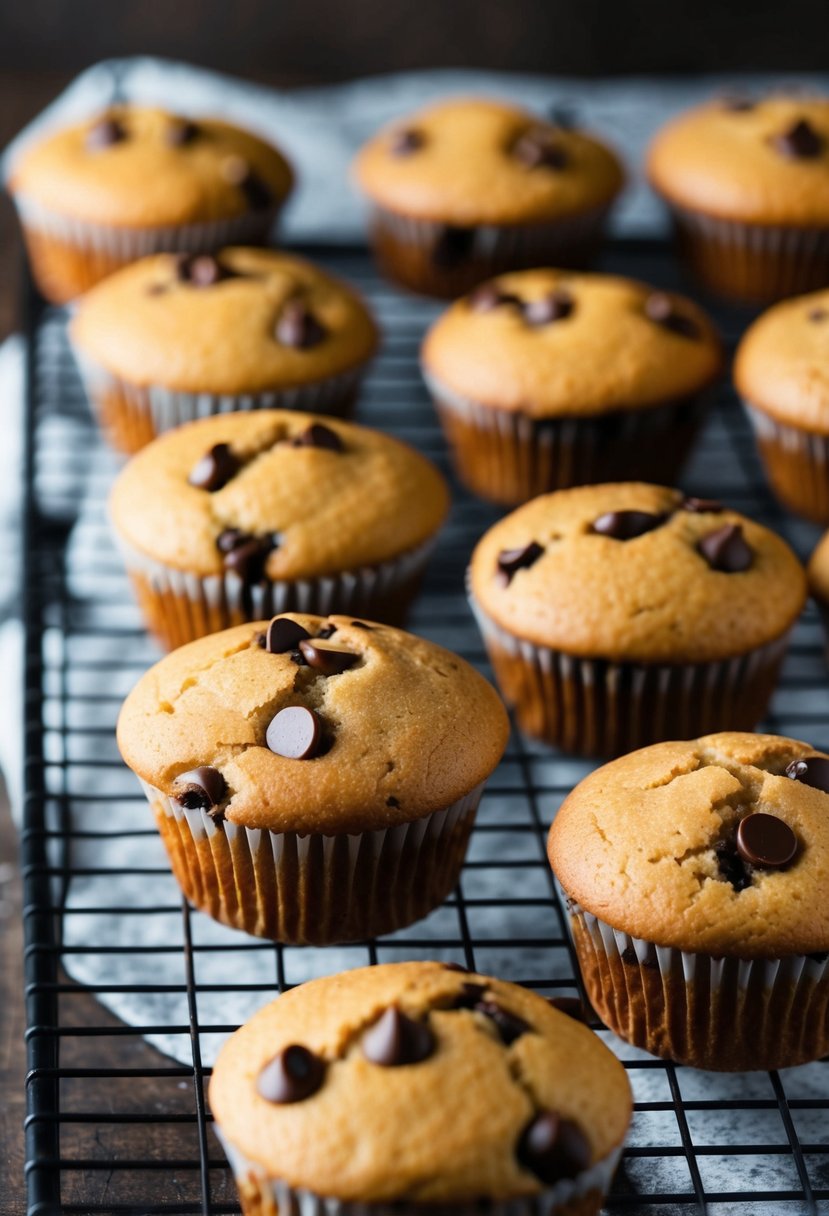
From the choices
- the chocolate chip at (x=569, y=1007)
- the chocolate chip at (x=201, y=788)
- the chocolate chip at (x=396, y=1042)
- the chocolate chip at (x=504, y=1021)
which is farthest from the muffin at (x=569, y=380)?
the chocolate chip at (x=396, y=1042)

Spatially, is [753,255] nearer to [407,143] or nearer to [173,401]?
[407,143]

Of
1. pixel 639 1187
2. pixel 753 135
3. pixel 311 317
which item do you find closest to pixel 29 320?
pixel 311 317

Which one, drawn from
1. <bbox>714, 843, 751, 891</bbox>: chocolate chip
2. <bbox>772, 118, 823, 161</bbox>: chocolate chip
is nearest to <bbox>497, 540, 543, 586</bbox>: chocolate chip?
<bbox>714, 843, 751, 891</bbox>: chocolate chip

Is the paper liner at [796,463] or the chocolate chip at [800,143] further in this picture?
the chocolate chip at [800,143]

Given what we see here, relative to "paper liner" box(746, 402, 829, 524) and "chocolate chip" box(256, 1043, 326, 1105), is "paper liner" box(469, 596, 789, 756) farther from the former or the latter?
"chocolate chip" box(256, 1043, 326, 1105)

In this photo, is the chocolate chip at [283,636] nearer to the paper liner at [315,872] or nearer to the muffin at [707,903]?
the paper liner at [315,872]

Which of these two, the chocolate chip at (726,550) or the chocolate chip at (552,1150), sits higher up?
the chocolate chip at (552,1150)
